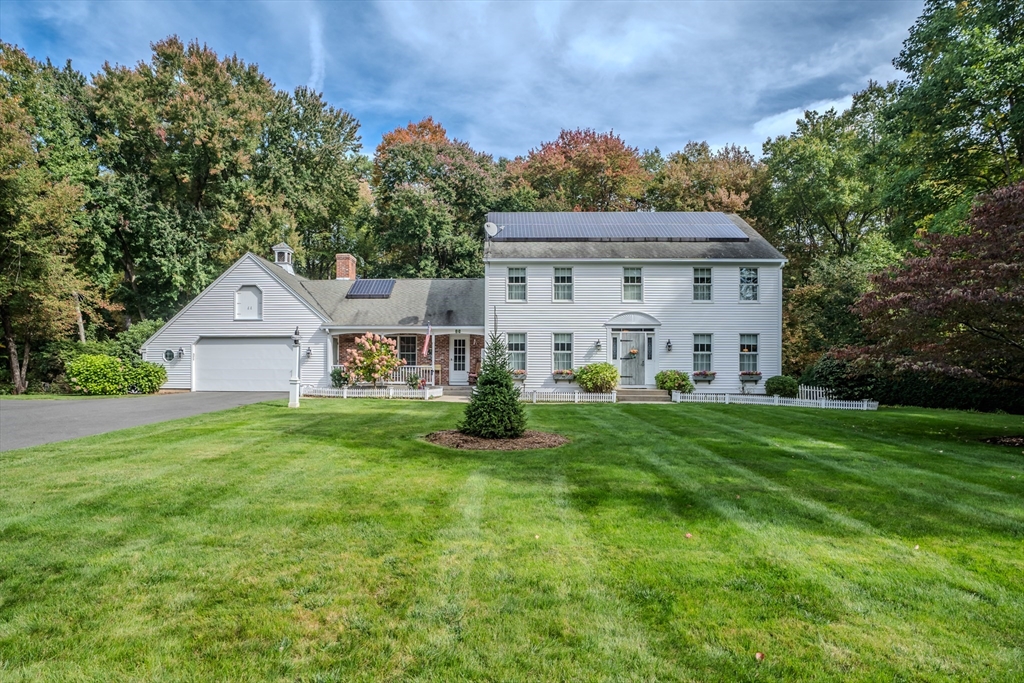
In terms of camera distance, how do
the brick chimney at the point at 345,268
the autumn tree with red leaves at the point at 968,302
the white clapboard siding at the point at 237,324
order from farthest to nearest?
the brick chimney at the point at 345,268
the white clapboard siding at the point at 237,324
the autumn tree with red leaves at the point at 968,302

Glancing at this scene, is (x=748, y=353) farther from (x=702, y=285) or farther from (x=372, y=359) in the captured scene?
(x=372, y=359)

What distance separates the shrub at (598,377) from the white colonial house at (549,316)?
1055mm

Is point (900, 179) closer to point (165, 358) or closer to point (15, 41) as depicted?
point (165, 358)

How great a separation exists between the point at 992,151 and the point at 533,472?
21586 millimetres

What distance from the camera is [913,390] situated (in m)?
17.5

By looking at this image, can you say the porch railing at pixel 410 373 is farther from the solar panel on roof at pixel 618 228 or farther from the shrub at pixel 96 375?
the shrub at pixel 96 375

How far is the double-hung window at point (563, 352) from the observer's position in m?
20.0

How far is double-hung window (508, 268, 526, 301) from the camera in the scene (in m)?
20.2

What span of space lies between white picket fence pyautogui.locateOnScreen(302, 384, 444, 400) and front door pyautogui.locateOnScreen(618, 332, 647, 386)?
7.33 metres

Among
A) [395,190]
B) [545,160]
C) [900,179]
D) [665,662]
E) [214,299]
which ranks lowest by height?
[665,662]

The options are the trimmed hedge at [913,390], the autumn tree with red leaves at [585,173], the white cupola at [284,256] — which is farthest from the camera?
the autumn tree with red leaves at [585,173]

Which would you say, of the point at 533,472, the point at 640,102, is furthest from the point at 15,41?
the point at 533,472

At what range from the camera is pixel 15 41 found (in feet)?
70.4

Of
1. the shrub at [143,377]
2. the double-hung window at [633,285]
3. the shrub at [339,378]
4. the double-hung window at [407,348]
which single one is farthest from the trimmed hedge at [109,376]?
the double-hung window at [633,285]
